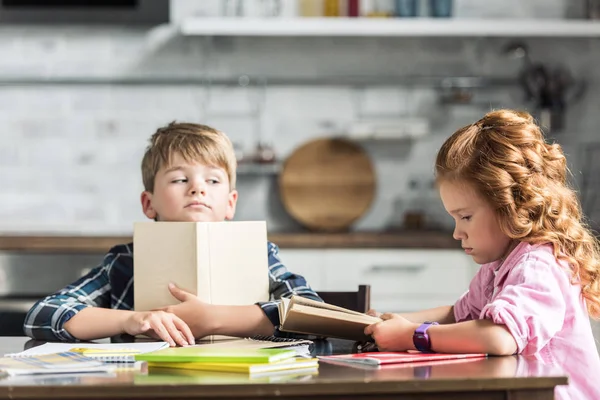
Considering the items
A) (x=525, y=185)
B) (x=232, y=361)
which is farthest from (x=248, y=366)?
(x=525, y=185)

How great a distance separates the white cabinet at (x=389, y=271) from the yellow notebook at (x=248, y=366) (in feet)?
7.38

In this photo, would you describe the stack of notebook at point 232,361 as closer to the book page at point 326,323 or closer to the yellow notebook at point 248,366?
the yellow notebook at point 248,366

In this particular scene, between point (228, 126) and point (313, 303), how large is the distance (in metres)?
2.69

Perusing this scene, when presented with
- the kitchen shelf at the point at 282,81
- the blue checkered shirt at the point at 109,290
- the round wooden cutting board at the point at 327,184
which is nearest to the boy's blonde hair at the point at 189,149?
the blue checkered shirt at the point at 109,290

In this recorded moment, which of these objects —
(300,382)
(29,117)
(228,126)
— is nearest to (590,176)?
(228,126)

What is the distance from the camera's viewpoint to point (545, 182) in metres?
1.46

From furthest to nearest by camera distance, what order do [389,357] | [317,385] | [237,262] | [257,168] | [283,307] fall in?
[257,168], [237,262], [283,307], [389,357], [317,385]

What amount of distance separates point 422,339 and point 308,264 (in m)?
2.11

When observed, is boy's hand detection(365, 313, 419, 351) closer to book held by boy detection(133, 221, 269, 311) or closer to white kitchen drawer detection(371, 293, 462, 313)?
book held by boy detection(133, 221, 269, 311)

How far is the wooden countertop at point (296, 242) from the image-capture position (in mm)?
3316

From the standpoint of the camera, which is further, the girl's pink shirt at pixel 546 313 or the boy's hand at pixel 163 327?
the boy's hand at pixel 163 327

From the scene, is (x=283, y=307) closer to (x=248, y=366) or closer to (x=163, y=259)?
(x=163, y=259)

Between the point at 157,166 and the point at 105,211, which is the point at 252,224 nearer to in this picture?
the point at 157,166

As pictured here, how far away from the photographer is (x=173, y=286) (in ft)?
5.08
